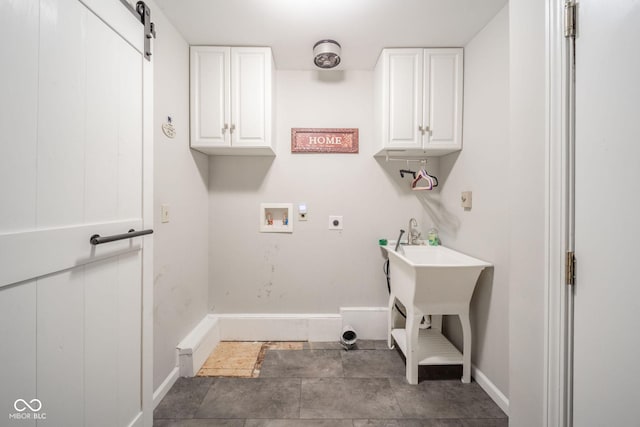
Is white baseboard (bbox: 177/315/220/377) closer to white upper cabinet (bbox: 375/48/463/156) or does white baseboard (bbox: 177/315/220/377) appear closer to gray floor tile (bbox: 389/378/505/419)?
gray floor tile (bbox: 389/378/505/419)

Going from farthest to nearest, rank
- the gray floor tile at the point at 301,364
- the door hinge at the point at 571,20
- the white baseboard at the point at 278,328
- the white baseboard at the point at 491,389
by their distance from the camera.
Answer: the white baseboard at the point at 278,328
the gray floor tile at the point at 301,364
the white baseboard at the point at 491,389
the door hinge at the point at 571,20

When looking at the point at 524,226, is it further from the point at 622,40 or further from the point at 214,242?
the point at 214,242

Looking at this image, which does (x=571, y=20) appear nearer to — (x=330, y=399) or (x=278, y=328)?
(x=330, y=399)

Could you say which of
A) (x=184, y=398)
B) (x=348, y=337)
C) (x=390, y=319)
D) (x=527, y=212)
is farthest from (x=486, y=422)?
(x=184, y=398)

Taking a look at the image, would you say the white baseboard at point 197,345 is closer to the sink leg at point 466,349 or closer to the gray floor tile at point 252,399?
the gray floor tile at point 252,399

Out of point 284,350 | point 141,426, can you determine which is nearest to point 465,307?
point 284,350

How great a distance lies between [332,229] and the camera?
2.34 metres

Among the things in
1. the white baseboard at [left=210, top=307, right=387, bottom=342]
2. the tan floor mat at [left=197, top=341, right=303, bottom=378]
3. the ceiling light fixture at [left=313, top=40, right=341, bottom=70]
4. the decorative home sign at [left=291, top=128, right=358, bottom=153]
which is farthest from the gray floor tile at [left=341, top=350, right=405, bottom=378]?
the ceiling light fixture at [left=313, top=40, right=341, bottom=70]

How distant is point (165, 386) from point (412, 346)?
170 cm

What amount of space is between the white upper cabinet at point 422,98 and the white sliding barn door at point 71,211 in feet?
5.60

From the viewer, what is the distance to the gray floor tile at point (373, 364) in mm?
1785

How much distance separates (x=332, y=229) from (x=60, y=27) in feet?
6.56

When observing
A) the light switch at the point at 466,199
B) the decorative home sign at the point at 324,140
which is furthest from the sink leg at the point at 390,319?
the decorative home sign at the point at 324,140

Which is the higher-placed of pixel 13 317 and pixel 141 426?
pixel 13 317
